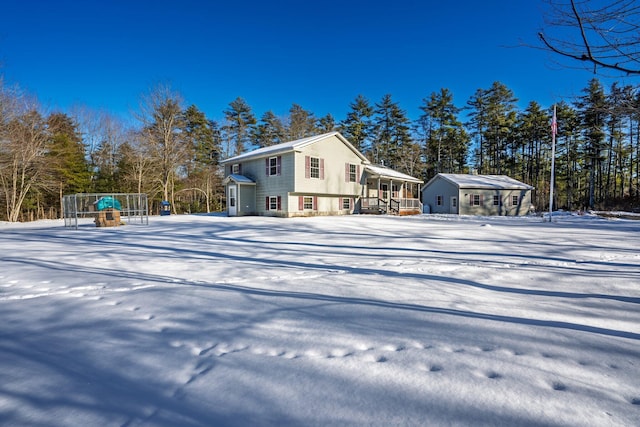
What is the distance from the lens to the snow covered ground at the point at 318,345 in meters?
1.65

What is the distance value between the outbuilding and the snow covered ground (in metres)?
23.8

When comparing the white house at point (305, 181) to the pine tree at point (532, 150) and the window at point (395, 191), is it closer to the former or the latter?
the window at point (395, 191)

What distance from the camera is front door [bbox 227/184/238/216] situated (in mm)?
20562

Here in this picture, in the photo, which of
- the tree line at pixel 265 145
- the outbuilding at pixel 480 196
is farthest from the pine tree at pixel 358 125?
the outbuilding at pixel 480 196

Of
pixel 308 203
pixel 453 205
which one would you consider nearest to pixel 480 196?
pixel 453 205

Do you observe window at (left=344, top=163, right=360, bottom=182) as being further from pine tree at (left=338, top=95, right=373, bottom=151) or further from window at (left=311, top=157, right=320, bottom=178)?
pine tree at (left=338, top=95, right=373, bottom=151)

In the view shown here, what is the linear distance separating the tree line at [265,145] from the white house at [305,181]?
298 inches

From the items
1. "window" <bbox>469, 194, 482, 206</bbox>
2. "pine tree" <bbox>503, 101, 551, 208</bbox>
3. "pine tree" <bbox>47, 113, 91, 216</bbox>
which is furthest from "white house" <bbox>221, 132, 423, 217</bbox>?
"pine tree" <bbox>503, 101, 551, 208</bbox>

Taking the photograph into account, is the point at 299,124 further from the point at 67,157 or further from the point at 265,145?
the point at 67,157

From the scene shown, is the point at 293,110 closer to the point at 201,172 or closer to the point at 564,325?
the point at 201,172

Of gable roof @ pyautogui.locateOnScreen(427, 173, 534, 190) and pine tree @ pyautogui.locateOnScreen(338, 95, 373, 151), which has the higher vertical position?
pine tree @ pyautogui.locateOnScreen(338, 95, 373, 151)

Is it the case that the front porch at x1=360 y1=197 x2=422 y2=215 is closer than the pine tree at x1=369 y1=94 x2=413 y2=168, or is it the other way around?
the front porch at x1=360 y1=197 x2=422 y2=215

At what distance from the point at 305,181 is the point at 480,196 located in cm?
1772

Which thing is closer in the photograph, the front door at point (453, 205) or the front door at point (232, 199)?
the front door at point (232, 199)
